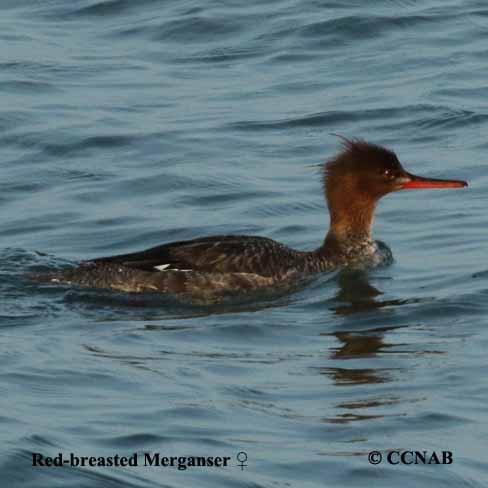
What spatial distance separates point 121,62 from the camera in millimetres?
18109

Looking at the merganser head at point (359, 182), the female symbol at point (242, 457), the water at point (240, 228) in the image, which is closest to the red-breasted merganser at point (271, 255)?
the merganser head at point (359, 182)

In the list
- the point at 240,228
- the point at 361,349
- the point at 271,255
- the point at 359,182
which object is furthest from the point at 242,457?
the point at 240,228

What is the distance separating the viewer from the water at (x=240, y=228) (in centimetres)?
795

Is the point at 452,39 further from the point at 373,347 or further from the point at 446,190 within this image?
the point at 373,347

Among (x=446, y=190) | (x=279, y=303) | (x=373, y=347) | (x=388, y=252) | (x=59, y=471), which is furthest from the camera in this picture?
(x=446, y=190)

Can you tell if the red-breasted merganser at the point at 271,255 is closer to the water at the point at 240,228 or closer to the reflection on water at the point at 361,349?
the water at the point at 240,228

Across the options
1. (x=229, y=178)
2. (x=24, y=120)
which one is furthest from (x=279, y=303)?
(x=24, y=120)

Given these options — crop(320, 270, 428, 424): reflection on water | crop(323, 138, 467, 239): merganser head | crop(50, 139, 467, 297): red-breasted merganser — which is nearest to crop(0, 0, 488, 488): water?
crop(320, 270, 428, 424): reflection on water

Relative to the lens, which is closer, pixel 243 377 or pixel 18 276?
pixel 243 377

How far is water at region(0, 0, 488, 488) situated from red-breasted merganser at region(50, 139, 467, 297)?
0.53ft

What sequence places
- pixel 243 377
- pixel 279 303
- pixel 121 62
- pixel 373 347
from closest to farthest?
pixel 243 377
pixel 373 347
pixel 279 303
pixel 121 62

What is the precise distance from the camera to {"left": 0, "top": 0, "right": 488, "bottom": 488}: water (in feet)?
26.1

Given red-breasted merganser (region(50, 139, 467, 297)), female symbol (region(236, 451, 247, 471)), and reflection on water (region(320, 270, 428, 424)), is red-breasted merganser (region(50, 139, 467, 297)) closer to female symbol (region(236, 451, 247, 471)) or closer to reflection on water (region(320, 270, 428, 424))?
reflection on water (region(320, 270, 428, 424))

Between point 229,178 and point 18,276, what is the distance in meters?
3.41
